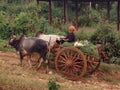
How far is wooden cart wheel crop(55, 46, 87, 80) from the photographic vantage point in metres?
11.3

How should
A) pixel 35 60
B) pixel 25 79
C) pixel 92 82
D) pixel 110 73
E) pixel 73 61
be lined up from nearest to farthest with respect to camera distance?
pixel 25 79, pixel 73 61, pixel 92 82, pixel 35 60, pixel 110 73

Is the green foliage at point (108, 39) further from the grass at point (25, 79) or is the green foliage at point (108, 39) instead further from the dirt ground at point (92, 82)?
the grass at point (25, 79)

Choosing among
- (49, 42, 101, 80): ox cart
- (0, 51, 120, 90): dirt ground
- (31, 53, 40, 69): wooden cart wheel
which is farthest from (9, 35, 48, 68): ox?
(0, 51, 120, 90): dirt ground

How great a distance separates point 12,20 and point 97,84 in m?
6.08

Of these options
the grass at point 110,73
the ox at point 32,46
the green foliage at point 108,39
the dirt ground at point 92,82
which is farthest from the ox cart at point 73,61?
the green foliage at point 108,39

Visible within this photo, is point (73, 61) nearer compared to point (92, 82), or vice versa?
point (73, 61)

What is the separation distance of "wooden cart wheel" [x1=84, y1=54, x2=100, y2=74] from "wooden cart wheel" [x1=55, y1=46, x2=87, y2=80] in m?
0.32

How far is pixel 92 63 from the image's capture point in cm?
1162

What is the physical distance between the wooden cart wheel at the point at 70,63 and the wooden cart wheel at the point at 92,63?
32 cm

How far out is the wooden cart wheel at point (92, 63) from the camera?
37.8ft

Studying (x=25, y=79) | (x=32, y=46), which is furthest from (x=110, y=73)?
(x=25, y=79)

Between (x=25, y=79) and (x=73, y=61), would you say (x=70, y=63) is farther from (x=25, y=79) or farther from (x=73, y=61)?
(x=25, y=79)

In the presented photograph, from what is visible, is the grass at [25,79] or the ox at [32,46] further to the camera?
the ox at [32,46]

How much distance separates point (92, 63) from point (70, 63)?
74 cm
